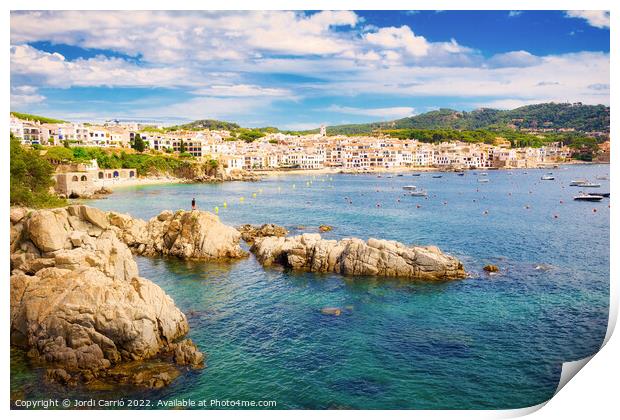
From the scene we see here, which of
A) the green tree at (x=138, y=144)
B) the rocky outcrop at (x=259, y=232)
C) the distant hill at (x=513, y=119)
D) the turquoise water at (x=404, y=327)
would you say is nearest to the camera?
the turquoise water at (x=404, y=327)

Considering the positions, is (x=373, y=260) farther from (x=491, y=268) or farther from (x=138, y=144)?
(x=138, y=144)

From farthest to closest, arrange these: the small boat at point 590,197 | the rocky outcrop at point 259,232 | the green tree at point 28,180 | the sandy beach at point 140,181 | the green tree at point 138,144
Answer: the green tree at point 138,144 < the sandy beach at point 140,181 < the small boat at point 590,197 < the rocky outcrop at point 259,232 < the green tree at point 28,180

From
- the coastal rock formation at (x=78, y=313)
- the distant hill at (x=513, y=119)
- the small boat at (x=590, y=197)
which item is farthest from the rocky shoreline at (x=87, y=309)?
the small boat at (x=590, y=197)

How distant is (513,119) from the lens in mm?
31422

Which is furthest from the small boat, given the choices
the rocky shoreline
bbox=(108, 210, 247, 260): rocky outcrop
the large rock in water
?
the rocky shoreline

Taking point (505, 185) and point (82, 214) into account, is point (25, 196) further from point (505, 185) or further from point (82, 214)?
point (505, 185)

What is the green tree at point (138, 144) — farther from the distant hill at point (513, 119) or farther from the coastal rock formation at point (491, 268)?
the coastal rock formation at point (491, 268)

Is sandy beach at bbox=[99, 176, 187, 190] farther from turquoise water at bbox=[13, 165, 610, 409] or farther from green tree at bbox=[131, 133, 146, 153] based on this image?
turquoise water at bbox=[13, 165, 610, 409]

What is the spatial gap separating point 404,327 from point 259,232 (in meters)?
9.86

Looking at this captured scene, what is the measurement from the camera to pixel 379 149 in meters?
71.3

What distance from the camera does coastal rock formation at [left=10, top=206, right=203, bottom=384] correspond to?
707 centimetres

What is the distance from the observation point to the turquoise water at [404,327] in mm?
6613

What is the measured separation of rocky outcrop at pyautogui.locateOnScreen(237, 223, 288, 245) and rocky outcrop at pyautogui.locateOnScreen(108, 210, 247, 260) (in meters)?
2.21

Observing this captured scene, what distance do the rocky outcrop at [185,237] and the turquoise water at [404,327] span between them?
0.65 metres
